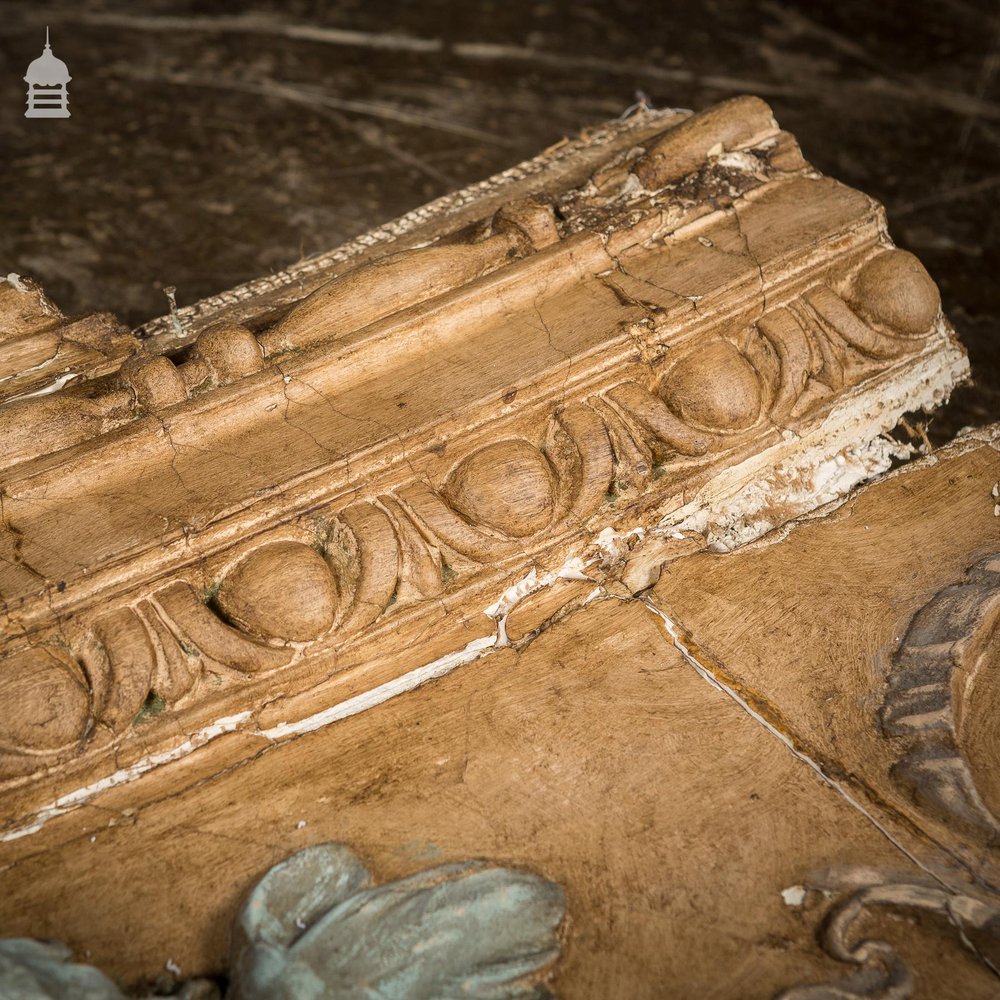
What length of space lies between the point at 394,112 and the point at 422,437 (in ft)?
7.26

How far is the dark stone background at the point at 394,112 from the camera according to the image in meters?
3.17

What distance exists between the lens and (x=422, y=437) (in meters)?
1.76

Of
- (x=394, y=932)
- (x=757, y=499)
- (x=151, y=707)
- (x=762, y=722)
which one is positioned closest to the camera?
(x=394, y=932)

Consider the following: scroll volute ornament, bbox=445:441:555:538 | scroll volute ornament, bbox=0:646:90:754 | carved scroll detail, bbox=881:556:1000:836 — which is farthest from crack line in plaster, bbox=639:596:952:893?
scroll volute ornament, bbox=0:646:90:754

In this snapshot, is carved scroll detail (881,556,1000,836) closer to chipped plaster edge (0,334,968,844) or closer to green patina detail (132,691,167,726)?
chipped plaster edge (0,334,968,844)

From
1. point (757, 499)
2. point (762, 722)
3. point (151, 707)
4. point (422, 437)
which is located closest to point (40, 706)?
point (151, 707)

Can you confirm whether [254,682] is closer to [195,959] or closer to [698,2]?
[195,959]

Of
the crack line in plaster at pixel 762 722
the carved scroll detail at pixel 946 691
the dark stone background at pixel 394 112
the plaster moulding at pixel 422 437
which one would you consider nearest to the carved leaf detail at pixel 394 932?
the plaster moulding at pixel 422 437

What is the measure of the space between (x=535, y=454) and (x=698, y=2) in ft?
9.73

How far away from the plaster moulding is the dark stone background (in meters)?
0.95

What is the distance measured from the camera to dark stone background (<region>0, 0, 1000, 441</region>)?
125 inches

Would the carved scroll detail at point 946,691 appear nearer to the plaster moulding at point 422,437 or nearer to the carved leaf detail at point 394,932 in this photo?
the plaster moulding at point 422,437

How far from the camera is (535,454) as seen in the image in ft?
5.89

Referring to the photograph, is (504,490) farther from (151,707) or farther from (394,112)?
(394,112)
